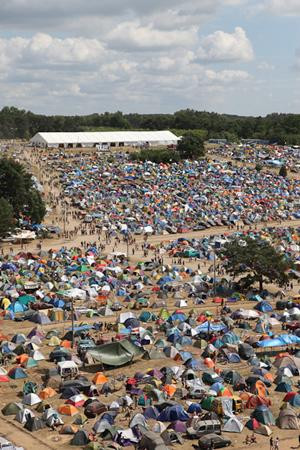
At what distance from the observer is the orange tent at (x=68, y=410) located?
24328 millimetres

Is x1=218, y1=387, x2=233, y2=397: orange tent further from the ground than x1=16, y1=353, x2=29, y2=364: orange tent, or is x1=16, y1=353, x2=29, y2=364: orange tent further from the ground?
x1=218, y1=387, x2=233, y2=397: orange tent

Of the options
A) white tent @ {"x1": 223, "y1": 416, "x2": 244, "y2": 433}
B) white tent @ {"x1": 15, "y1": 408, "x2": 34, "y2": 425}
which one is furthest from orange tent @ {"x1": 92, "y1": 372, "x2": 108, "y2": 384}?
white tent @ {"x1": 223, "y1": 416, "x2": 244, "y2": 433}

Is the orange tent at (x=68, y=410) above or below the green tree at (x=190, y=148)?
below

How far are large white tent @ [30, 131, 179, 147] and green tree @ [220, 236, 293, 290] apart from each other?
80.8 metres

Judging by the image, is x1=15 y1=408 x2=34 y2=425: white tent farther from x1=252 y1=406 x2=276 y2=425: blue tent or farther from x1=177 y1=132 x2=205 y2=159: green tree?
x1=177 y1=132 x2=205 y2=159: green tree

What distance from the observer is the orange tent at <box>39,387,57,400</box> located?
2608cm

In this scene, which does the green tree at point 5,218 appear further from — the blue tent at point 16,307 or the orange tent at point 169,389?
the orange tent at point 169,389

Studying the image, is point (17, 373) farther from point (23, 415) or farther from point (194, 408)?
point (194, 408)

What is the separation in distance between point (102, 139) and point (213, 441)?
107178mm

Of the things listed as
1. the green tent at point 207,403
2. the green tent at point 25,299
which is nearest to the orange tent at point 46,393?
the green tent at point 207,403

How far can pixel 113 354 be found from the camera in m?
29.7

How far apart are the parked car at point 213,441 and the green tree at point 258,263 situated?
73.8 ft

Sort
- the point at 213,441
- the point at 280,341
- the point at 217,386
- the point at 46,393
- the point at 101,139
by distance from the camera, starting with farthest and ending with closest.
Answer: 1. the point at 101,139
2. the point at 280,341
3. the point at 217,386
4. the point at 46,393
5. the point at 213,441

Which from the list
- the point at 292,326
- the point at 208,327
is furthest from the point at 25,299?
the point at 292,326
